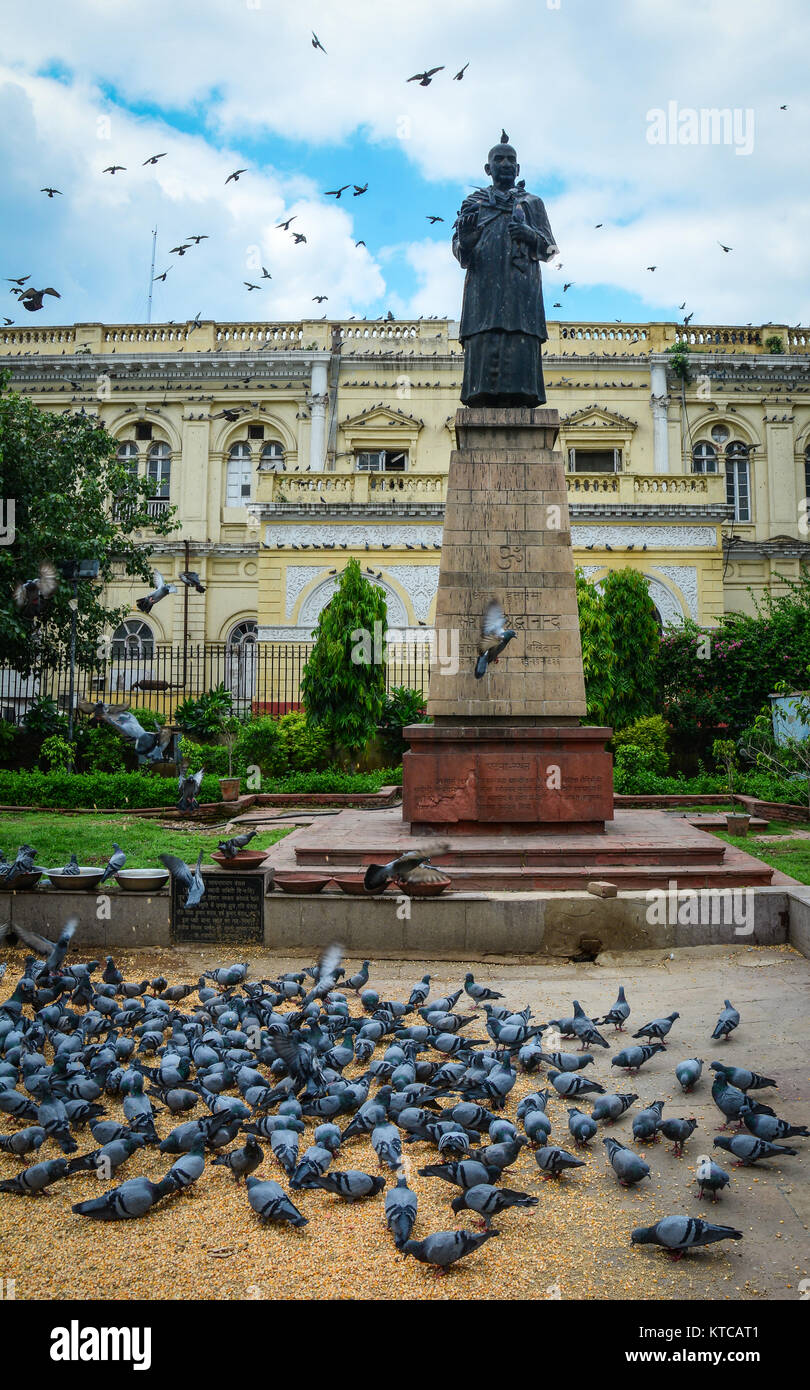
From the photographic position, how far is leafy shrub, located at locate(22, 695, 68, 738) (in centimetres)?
1681

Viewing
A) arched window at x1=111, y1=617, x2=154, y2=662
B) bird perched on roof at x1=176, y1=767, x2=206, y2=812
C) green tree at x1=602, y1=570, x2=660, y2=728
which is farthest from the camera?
arched window at x1=111, y1=617, x2=154, y2=662

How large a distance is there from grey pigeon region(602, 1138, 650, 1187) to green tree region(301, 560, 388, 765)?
13408mm

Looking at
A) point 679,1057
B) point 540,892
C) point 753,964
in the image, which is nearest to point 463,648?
point 540,892

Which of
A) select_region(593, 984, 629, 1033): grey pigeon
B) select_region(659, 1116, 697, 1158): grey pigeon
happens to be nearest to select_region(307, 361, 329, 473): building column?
select_region(593, 984, 629, 1033): grey pigeon

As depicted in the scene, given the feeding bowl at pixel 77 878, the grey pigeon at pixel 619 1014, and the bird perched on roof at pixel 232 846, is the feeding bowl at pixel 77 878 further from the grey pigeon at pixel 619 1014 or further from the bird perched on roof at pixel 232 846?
the grey pigeon at pixel 619 1014

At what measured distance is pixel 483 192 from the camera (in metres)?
10.3

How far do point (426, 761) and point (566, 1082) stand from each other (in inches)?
186

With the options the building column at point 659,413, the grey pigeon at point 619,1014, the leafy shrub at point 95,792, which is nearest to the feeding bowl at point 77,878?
the grey pigeon at point 619,1014

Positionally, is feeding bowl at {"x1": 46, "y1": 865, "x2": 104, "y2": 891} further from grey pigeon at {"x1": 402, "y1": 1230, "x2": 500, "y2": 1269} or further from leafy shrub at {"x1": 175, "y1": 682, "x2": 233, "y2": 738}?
leafy shrub at {"x1": 175, "y1": 682, "x2": 233, "y2": 738}

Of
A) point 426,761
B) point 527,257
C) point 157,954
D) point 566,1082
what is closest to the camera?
point 566,1082

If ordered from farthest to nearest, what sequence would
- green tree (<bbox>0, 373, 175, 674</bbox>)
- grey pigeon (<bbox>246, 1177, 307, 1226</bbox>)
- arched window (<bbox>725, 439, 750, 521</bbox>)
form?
1. arched window (<bbox>725, 439, 750, 521</bbox>)
2. green tree (<bbox>0, 373, 175, 674</bbox>)
3. grey pigeon (<bbox>246, 1177, 307, 1226</bbox>)

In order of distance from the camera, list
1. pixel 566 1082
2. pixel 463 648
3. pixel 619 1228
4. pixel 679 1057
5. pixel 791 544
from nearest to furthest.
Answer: pixel 619 1228, pixel 566 1082, pixel 679 1057, pixel 463 648, pixel 791 544

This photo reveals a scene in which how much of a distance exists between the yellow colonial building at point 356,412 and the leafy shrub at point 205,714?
8472 mm
